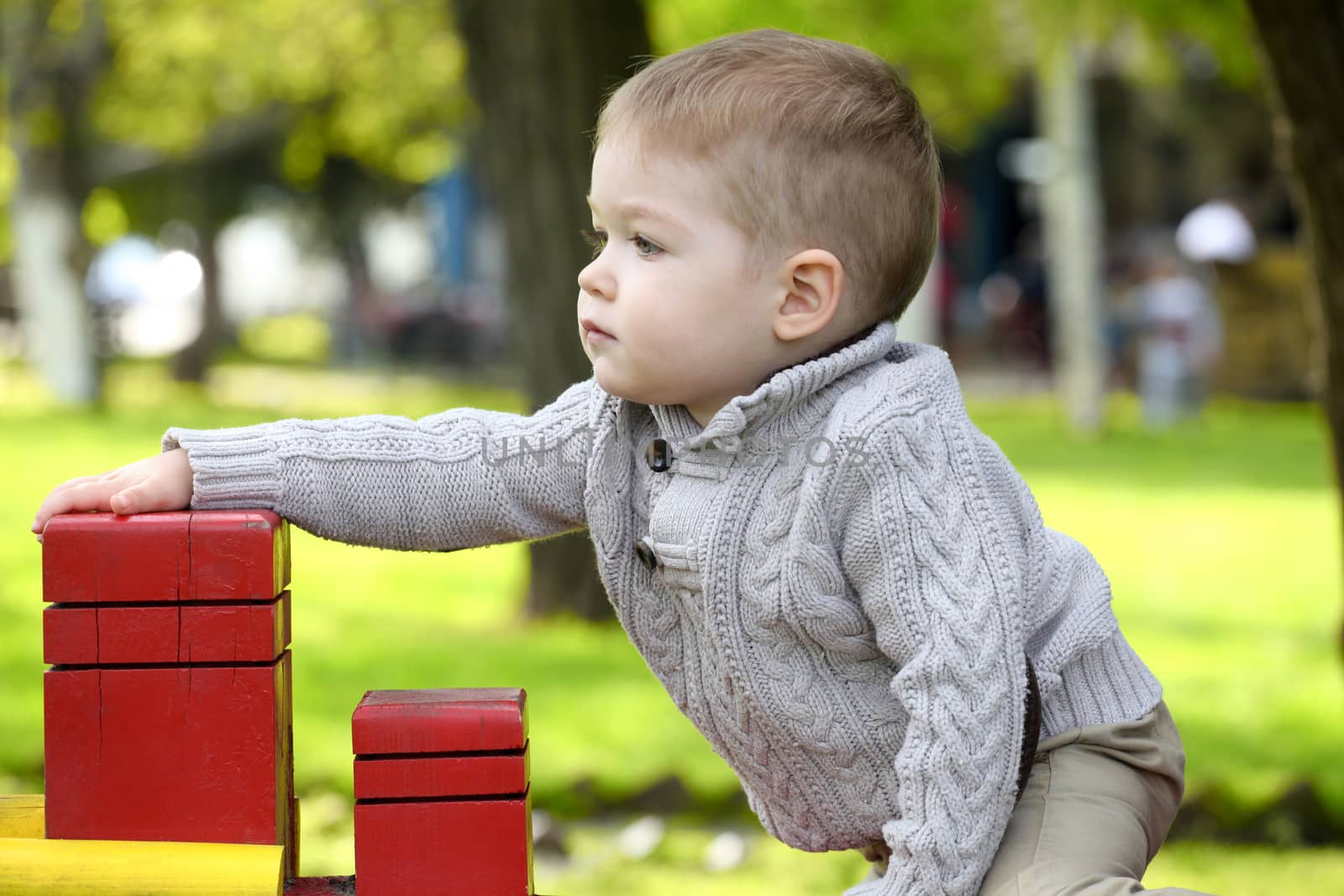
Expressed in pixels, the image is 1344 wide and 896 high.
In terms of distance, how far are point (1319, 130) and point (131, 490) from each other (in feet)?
11.1

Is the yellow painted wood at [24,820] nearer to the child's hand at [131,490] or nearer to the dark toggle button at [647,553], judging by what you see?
the child's hand at [131,490]

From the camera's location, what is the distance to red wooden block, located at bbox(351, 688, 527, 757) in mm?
1728

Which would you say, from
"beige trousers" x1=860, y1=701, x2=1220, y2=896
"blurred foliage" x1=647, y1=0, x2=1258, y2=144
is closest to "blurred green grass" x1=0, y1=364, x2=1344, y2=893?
"beige trousers" x1=860, y1=701, x2=1220, y2=896

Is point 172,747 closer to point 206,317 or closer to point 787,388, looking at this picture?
point 787,388

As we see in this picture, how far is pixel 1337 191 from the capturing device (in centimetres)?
412

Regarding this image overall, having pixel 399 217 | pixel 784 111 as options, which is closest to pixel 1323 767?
A: pixel 784 111

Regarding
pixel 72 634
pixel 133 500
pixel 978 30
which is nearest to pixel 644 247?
pixel 133 500

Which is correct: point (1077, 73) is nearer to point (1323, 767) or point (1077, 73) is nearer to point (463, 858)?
point (1323, 767)

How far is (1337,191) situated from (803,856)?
2266mm

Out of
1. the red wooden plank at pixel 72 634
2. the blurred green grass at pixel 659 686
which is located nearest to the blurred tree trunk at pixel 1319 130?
the blurred green grass at pixel 659 686

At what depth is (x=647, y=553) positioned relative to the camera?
194 cm

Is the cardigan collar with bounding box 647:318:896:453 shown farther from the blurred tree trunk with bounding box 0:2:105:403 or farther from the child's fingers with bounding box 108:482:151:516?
the blurred tree trunk with bounding box 0:2:105:403

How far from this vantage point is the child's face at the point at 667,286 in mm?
1827

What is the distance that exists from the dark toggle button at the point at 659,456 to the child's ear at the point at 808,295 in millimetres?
218
